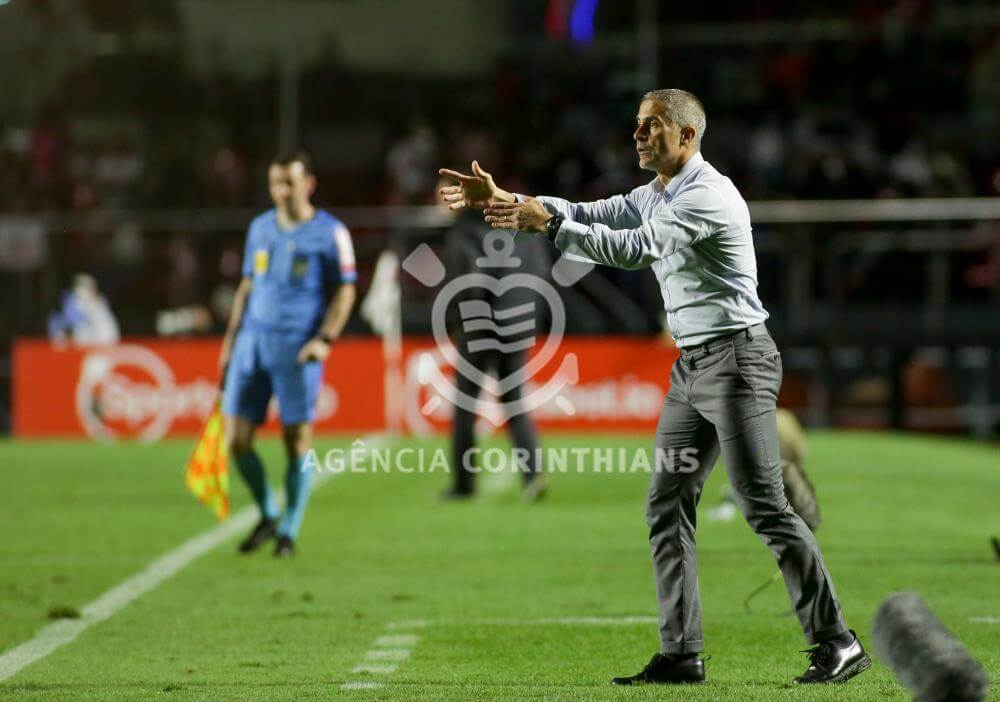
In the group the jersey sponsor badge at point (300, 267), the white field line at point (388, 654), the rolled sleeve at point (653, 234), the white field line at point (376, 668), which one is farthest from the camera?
the jersey sponsor badge at point (300, 267)

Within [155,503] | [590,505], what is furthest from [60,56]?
[590,505]

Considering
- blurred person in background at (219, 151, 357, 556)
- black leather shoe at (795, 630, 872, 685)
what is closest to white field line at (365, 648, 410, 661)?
black leather shoe at (795, 630, 872, 685)

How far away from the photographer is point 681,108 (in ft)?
18.2

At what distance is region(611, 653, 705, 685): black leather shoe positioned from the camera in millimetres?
5609

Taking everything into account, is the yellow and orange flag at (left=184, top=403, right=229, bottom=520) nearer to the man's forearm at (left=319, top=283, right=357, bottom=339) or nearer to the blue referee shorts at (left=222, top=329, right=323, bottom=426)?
the blue referee shorts at (left=222, top=329, right=323, bottom=426)

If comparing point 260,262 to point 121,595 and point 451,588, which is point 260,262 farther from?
point 451,588

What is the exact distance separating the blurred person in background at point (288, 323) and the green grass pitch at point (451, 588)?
2.03 ft

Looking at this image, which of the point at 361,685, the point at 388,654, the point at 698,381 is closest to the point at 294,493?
the point at 388,654

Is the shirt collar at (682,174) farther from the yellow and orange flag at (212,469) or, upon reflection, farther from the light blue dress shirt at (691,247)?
the yellow and orange flag at (212,469)

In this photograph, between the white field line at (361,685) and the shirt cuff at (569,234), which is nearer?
the shirt cuff at (569,234)

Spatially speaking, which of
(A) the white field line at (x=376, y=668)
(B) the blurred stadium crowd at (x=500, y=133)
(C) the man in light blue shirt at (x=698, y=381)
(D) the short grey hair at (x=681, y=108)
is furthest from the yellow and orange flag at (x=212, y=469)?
(B) the blurred stadium crowd at (x=500, y=133)

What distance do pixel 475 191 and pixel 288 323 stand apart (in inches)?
149

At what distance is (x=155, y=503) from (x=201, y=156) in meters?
12.5

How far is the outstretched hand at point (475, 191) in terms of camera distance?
5.56 meters
